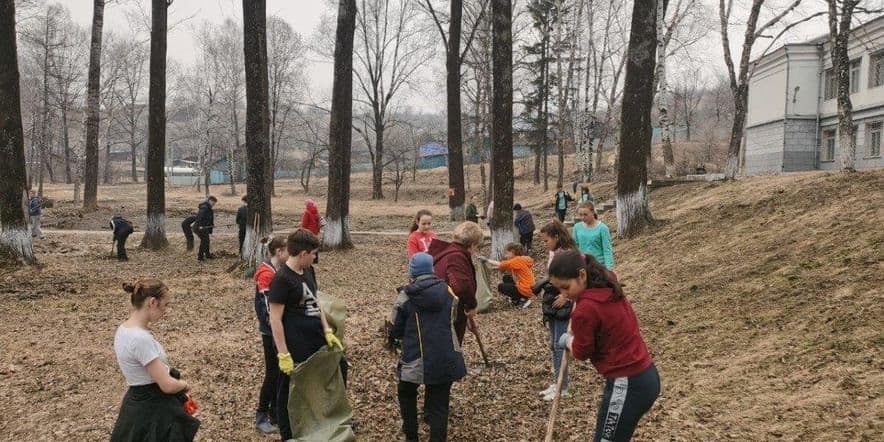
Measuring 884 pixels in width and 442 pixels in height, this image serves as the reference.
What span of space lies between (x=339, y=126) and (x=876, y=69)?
80.4 ft

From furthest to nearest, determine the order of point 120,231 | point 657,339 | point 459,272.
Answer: point 120,231 → point 657,339 → point 459,272

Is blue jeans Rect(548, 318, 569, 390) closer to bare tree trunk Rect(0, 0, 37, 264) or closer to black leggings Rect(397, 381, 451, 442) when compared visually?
black leggings Rect(397, 381, 451, 442)

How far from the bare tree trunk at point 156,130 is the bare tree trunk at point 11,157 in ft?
12.9

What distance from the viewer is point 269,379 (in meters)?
4.78

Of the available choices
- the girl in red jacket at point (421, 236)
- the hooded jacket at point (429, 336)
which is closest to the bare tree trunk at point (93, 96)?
the girl in red jacket at point (421, 236)

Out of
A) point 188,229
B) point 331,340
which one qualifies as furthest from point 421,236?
point 188,229

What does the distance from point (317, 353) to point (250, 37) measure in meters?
9.37

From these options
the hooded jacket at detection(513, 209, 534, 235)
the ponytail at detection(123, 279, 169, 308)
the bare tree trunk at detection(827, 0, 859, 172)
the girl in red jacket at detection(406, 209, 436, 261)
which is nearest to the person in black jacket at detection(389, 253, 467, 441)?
the ponytail at detection(123, 279, 169, 308)

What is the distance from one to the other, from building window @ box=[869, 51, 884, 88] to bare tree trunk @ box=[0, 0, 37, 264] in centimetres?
3068

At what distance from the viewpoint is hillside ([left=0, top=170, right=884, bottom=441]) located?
15.3ft

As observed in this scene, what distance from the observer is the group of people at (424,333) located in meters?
3.15

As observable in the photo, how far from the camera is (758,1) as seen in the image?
17375mm

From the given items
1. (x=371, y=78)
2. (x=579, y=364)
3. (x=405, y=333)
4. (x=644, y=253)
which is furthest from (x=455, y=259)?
(x=371, y=78)

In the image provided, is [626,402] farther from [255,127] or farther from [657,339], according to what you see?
[255,127]
